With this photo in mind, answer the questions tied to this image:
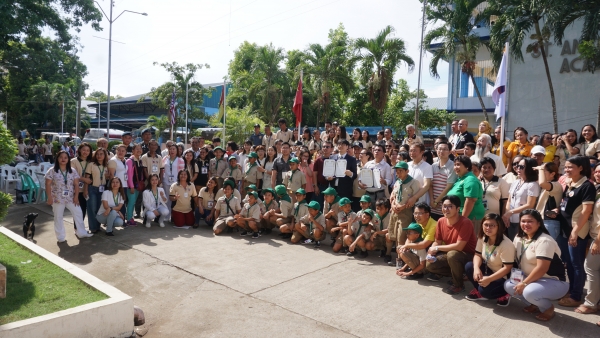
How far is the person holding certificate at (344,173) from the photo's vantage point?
27.2ft

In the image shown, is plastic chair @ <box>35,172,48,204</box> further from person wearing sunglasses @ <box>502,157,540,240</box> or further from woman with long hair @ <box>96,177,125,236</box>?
person wearing sunglasses @ <box>502,157,540,240</box>

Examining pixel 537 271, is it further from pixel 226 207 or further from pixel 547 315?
pixel 226 207

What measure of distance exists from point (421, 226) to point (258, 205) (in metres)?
3.35

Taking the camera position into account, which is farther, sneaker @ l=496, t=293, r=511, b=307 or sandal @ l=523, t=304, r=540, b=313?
sneaker @ l=496, t=293, r=511, b=307

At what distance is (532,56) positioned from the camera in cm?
1981

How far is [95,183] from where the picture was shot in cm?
816

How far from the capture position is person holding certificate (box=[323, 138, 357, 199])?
8.28 metres

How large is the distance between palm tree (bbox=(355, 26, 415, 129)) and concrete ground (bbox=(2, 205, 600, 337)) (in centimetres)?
1635

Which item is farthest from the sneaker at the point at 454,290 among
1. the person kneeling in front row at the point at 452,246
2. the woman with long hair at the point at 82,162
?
the woman with long hair at the point at 82,162

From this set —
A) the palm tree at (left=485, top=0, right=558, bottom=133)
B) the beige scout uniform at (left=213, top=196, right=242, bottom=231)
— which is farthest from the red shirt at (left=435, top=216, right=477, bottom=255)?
the palm tree at (left=485, top=0, right=558, bottom=133)

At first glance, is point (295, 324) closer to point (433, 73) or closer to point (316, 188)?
point (316, 188)

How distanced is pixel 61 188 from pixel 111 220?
102 centimetres

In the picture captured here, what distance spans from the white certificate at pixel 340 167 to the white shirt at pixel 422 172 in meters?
1.59

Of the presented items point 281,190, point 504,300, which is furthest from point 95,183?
point 504,300
